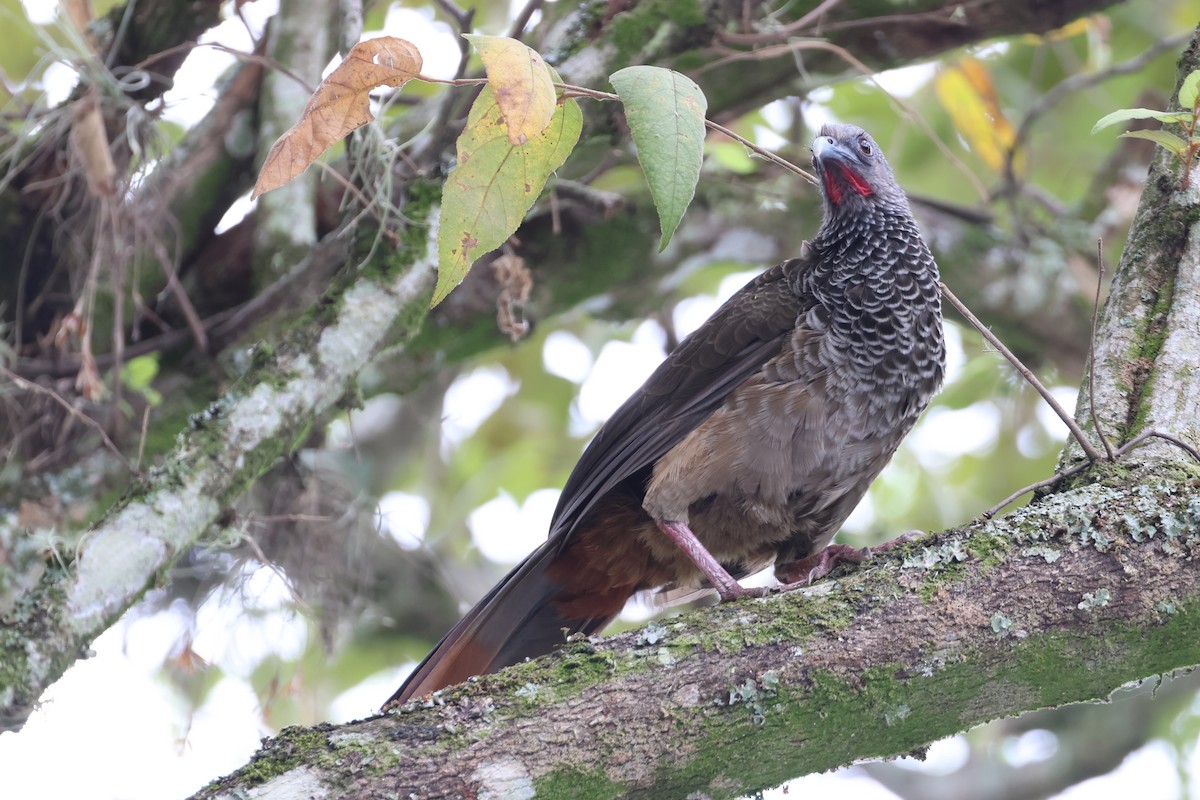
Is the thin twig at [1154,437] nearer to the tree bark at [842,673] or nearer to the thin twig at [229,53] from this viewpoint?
the tree bark at [842,673]

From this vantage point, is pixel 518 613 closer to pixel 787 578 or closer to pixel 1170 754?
pixel 787 578

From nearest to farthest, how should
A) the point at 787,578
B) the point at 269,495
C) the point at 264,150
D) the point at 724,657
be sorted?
the point at 724,657
the point at 787,578
the point at 264,150
the point at 269,495

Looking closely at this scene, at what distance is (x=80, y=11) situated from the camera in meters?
3.38

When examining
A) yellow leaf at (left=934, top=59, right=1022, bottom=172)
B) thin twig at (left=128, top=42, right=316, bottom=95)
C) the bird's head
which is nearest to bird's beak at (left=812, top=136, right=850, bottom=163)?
the bird's head

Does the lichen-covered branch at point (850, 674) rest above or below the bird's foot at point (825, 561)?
below

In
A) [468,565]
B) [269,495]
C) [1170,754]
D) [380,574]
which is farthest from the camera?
[468,565]

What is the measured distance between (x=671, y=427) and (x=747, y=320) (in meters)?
0.35

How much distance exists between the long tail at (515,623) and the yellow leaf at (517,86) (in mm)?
1433

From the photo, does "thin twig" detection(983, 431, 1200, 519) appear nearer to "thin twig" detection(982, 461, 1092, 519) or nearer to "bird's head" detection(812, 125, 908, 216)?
"thin twig" detection(982, 461, 1092, 519)

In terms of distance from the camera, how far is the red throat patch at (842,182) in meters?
3.34

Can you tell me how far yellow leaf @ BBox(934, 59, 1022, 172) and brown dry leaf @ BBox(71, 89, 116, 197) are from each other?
3.27 meters

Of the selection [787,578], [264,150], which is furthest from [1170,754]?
[264,150]

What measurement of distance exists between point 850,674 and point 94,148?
96.1 inches

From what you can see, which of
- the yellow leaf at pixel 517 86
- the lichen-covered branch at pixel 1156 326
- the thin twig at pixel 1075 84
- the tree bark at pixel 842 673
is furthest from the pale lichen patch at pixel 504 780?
the thin twig at pixel 1075 84
